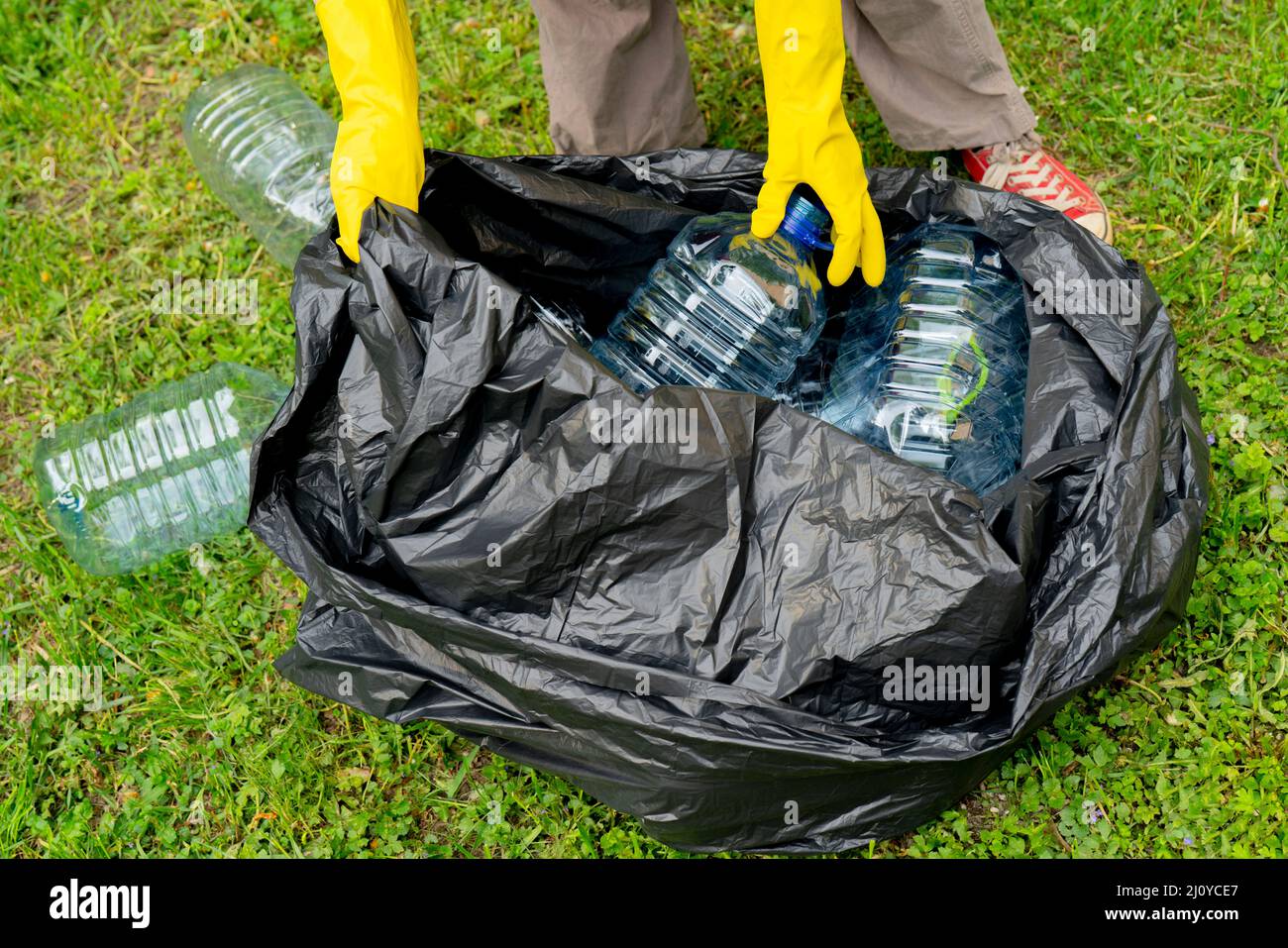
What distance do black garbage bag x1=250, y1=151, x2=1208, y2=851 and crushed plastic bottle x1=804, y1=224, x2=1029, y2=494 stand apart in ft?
0.57

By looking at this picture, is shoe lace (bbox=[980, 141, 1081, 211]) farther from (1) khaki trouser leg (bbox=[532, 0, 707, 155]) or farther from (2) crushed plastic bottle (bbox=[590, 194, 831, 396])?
(1) khaki trouser leg (bbox=[532, 0, 707, 155])

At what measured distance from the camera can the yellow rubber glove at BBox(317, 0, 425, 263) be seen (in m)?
1.84

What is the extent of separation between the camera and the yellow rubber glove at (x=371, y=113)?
184cm

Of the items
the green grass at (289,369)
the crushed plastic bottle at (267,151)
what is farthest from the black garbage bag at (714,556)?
the crushed plastic bottle at (267,151)

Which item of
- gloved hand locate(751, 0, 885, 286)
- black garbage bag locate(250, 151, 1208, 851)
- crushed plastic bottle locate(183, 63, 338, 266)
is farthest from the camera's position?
crushed plastic bottle locate(183, 63, 338, 266)

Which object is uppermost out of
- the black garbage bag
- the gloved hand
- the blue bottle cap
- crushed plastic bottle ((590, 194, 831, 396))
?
the gloved hand

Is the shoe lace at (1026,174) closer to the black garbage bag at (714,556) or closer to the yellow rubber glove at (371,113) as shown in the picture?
the black garbage bag at (714,556)

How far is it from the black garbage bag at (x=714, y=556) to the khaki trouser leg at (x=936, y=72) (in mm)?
646

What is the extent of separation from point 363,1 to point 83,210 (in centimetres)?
153

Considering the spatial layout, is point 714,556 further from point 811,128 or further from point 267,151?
point 267,151

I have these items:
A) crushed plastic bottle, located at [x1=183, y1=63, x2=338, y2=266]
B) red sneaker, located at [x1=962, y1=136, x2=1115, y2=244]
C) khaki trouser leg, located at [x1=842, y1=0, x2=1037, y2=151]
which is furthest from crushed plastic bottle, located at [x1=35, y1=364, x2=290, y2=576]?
red sneaker, located at [x1=962, y1=136, x2=1115, y2=244]

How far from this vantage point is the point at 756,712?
164cm

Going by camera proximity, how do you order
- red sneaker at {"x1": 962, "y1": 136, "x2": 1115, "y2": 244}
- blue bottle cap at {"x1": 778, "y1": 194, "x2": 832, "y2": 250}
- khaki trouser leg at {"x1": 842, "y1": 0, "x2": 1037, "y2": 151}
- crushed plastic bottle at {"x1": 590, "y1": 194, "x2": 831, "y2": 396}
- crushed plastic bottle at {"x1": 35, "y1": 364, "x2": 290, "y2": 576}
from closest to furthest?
blue bottle cap at {"x1": 778, "y1": 194, "x2": 832, "y2": 250}, crushed plastic bottle at {"x1": 590, "y1": 194, "x2": 831, "y2": 396}, khaki trouser leg at {"x1": 842, "y1": 0, "x2": 1037, "y2": 151}, red sneaker at {"x1": 962, "y1": 136, "x2": 1115, "y2": 244}, crushed plastic bottle at {"x1": 35, "y1": 364, "x2": 290, "y2": 576}
